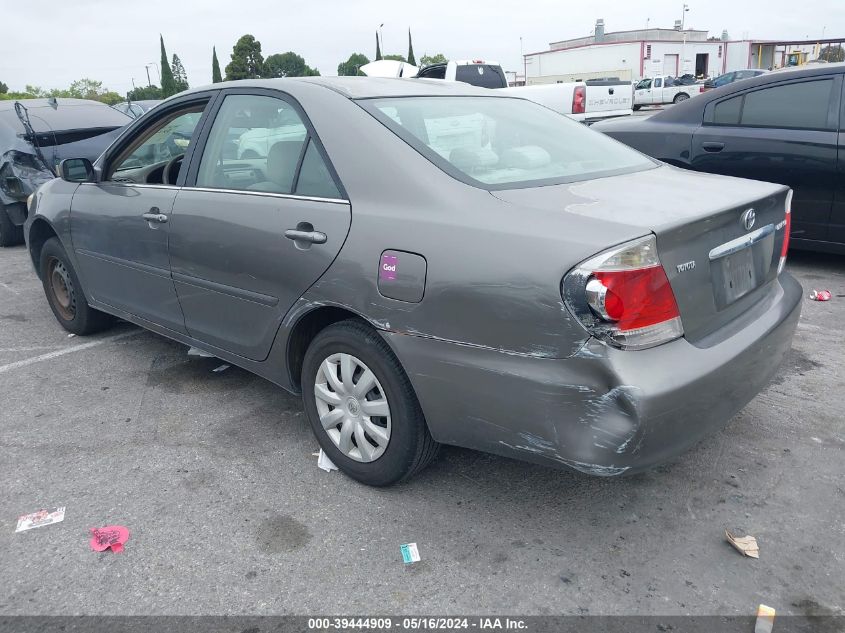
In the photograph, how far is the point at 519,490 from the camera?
297 centimetres

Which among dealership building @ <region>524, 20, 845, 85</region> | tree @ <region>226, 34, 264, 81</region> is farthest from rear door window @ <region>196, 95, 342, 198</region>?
dealership building @ <region>524, 20, 845, 85</region>

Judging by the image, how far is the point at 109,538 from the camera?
107 inches

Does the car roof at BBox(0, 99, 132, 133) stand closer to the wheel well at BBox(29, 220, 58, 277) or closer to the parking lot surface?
the wheel well at BBox(29, 220, 58, 277)

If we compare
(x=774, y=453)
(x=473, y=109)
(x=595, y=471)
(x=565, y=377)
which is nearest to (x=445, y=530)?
(x=595, y=471)

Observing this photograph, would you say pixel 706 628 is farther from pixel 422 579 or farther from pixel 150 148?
pixel 150 148

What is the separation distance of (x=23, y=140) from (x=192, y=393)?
5.40 metres

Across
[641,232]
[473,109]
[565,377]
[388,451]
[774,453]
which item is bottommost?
[774,453]

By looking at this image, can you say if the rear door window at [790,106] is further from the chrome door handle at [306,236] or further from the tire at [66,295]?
the tire at [66,295]

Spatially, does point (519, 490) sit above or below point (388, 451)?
below

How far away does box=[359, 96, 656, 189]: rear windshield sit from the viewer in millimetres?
2805

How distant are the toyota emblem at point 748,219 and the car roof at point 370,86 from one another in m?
1.47

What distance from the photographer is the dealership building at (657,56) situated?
63.1 meters

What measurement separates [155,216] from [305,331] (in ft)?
3.87

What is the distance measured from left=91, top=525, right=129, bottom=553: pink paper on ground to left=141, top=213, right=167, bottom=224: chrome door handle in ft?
5.11
